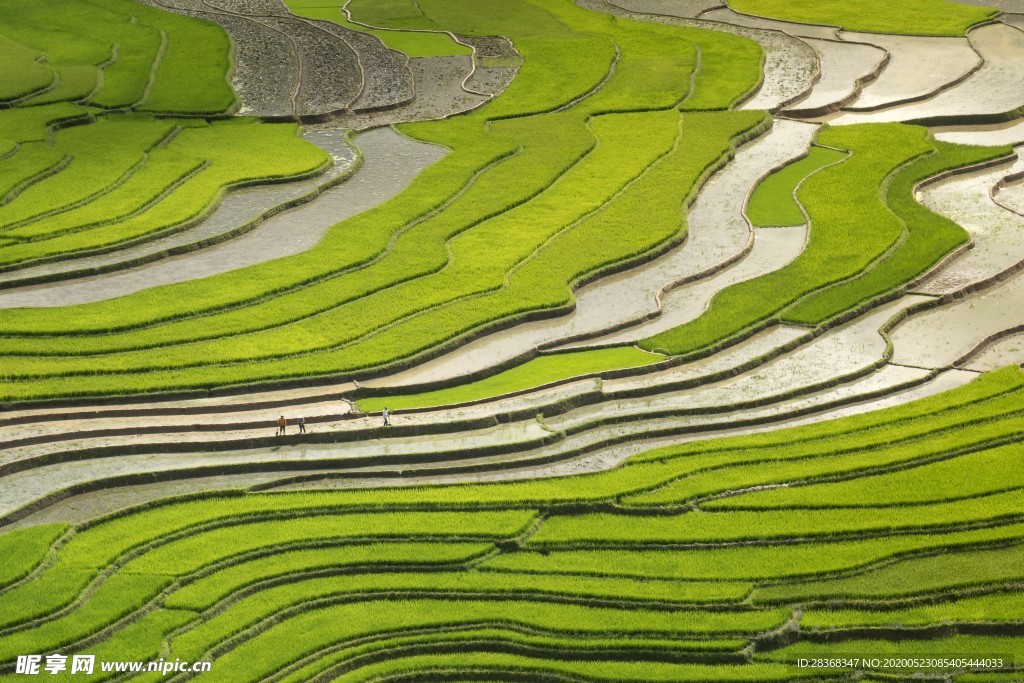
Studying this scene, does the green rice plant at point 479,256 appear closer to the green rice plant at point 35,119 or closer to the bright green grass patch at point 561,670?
the bright green grass patch at point 561,670

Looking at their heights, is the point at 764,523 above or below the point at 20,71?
below

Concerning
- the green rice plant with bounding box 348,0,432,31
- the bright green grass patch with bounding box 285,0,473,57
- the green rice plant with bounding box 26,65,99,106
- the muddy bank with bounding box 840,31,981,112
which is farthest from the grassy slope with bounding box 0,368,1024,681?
the green rice plant with bounding box 348,0,432,31

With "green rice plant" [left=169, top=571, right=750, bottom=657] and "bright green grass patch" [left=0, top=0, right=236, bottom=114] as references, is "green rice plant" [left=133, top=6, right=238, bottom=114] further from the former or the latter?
"green rice plant" [left=169, top=571, right=750, bottom=657]

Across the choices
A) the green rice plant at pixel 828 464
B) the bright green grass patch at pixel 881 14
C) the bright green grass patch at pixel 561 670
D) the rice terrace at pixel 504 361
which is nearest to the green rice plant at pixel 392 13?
the rice terrace at pixel 504 361

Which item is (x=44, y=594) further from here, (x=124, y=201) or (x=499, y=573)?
(x=124, y=201)

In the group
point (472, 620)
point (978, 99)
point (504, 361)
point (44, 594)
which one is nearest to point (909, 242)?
point (504, 361)
